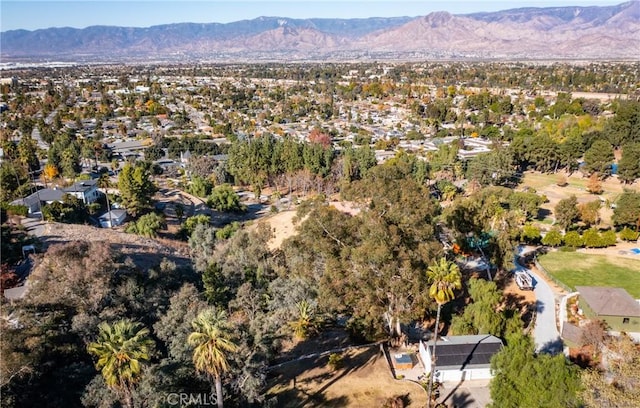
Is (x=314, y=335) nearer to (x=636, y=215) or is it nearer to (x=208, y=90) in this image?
(x=636, y=215)

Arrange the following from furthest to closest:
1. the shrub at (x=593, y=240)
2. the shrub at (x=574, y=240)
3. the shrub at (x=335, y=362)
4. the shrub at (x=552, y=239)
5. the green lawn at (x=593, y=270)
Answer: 1. the shrub at (x=552, y=239)
2. the shrub at (x=574, y=240)
3. the shrub at (x=593, y=240)
4. the green lawn at (x=593, y=270)
5. the shrub at (x=335, y=362)

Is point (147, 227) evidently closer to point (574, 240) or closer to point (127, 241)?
point (127, 241)

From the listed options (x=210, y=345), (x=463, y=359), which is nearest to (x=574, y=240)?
(x=463, y=359)

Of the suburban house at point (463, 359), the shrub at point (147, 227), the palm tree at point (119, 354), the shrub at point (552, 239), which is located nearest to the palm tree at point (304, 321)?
the suburban house at point (463, 359)

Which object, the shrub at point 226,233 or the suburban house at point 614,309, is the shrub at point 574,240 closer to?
the suburban house at point 614,309

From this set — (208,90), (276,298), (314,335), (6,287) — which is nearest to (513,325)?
(314,335)
